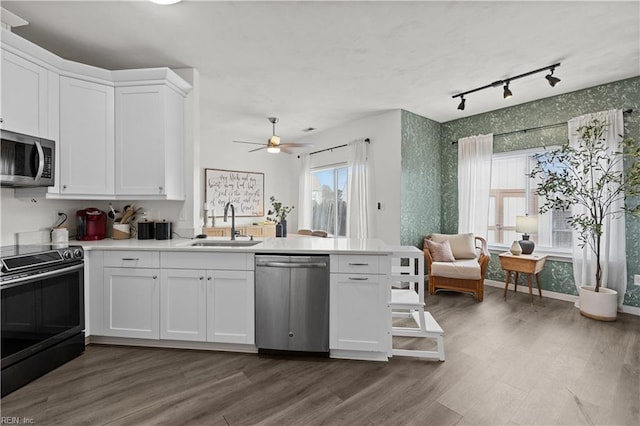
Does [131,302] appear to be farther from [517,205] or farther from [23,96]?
[517,205]

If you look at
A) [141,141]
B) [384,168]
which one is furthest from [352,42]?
[384,168]

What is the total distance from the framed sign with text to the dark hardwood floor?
395cm

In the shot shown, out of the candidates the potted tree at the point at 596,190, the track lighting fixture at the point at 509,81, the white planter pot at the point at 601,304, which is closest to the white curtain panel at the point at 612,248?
the potted tree at the point at 596,190

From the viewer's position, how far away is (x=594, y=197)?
357 centimetres

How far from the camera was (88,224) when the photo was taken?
9.61ft

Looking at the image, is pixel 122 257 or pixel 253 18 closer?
pixel 253 18

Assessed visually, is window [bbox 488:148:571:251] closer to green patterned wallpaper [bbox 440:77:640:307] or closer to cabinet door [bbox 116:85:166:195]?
green patterned wallpaper [bbox 440:77:640:307]

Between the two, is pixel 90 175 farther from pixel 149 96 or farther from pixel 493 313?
pixel 493 313

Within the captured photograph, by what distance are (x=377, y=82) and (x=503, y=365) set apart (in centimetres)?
309

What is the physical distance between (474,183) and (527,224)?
103 centimetres

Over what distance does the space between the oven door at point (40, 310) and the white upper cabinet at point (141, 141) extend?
2.76 ft

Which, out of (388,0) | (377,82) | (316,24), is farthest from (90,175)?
(377,82)

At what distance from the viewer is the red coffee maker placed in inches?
115

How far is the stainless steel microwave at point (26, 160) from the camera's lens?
215cm
